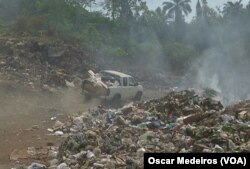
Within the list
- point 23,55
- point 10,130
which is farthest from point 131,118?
point 23,55

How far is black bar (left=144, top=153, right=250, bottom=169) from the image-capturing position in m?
6.18

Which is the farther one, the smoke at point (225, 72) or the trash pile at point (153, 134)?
the smoke at point (225, 72)

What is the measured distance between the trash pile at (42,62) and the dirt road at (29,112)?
135 cm

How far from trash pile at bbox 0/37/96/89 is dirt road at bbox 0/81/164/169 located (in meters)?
1.35

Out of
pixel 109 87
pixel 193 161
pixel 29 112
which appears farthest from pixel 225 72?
pixel 193 161

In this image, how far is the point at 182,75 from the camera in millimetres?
36094

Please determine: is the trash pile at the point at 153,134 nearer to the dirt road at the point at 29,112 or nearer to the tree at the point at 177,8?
the dirt road at the point at 29,112

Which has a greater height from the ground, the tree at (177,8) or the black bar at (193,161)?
the tree at (177,8)

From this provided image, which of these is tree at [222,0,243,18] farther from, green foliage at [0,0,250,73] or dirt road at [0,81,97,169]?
dirt road at [0,81,97,169]

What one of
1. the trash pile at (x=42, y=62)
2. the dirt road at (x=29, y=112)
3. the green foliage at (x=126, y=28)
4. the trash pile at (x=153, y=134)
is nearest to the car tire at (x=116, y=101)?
the dirt road at (x=29, y=112)

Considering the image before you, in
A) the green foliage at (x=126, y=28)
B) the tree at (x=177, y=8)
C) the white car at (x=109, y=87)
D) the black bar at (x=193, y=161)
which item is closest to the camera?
the black bar at (x=193, y=161)

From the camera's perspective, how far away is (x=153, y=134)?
10672 mm

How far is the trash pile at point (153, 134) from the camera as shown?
8.88m

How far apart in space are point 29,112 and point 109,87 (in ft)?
11.2
